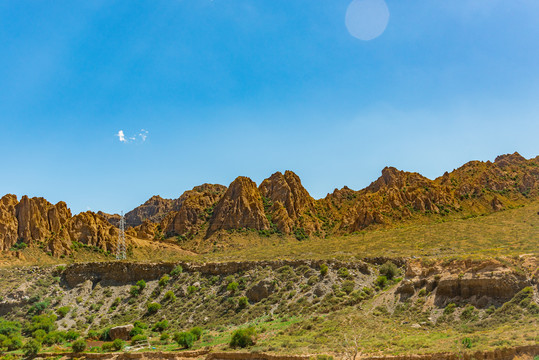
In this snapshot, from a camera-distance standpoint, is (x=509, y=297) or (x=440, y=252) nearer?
(x=509, y=297)

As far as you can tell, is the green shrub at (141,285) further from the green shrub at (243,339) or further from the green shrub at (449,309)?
the green shrub at (449,309)

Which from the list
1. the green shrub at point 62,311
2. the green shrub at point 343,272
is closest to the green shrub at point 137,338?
the green shrub at point 62,311

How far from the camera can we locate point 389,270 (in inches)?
1695

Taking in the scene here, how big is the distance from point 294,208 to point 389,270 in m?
79.7

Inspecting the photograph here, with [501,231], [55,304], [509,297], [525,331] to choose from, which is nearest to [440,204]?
[501,231]

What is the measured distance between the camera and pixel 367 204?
98.0 meters

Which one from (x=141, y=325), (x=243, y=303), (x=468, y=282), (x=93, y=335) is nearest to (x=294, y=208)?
(x=243, y=303)

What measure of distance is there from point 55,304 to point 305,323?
3770 centimetres

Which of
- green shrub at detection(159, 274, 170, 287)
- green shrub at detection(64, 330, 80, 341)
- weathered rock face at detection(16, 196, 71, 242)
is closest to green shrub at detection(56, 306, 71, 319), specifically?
green shrub at detection(64, 330, 80, 341)

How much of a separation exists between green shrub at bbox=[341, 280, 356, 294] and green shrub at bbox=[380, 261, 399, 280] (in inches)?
178

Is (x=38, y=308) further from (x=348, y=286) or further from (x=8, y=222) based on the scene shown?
(x=8, y=222)

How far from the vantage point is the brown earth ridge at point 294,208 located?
86625 mm

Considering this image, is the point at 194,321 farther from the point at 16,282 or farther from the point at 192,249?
the point at 192,249

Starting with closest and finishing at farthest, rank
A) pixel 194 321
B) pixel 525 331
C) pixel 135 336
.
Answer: pixel 525 331 → pixel 135 336 → pixel 194 321
